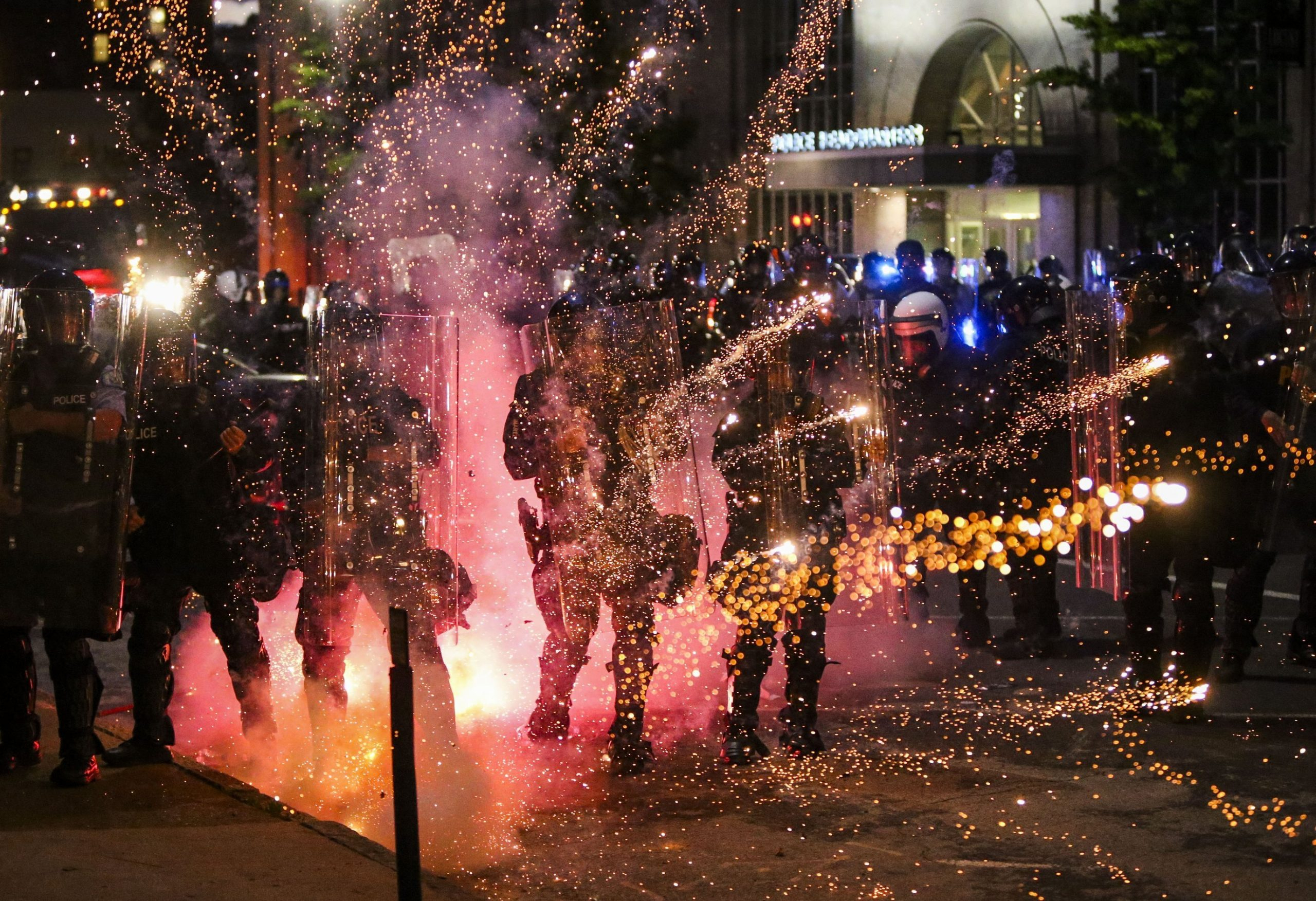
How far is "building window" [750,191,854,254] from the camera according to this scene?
2494 cm

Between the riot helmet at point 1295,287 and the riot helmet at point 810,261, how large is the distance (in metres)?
2.09

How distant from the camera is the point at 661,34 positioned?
52.2 feet

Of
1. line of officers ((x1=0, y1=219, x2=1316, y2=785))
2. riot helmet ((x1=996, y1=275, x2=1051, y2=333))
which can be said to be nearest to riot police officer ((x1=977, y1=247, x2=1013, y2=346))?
riot helmet ((x1=996, y1=275, x2=1051, y2=333))

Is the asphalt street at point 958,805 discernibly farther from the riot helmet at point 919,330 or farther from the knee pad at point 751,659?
the riot helmet at point 919,330

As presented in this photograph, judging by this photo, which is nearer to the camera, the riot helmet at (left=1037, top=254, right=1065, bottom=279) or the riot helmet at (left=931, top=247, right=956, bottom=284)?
the riot helmet at (left=931, top=247, right=956, bottom=284)

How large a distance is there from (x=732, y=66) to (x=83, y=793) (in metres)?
18.4

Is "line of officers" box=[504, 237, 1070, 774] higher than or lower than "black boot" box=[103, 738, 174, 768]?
higher

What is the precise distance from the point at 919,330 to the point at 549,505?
3046mm

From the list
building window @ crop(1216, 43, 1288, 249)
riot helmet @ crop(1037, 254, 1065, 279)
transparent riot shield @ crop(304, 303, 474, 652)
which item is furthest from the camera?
building window @ crop(1216, 43, 1288, 249)

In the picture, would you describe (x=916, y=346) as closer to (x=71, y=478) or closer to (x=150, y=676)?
(x=150, y=676)

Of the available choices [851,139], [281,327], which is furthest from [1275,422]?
[851,139]

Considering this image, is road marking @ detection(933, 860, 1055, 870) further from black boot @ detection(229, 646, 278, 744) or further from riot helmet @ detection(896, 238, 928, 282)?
riot helmet @ detection(896, 238, 928, 282)

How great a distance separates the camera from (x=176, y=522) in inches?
253

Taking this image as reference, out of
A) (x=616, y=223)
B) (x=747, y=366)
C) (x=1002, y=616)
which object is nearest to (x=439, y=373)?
(x=747, y=366)
